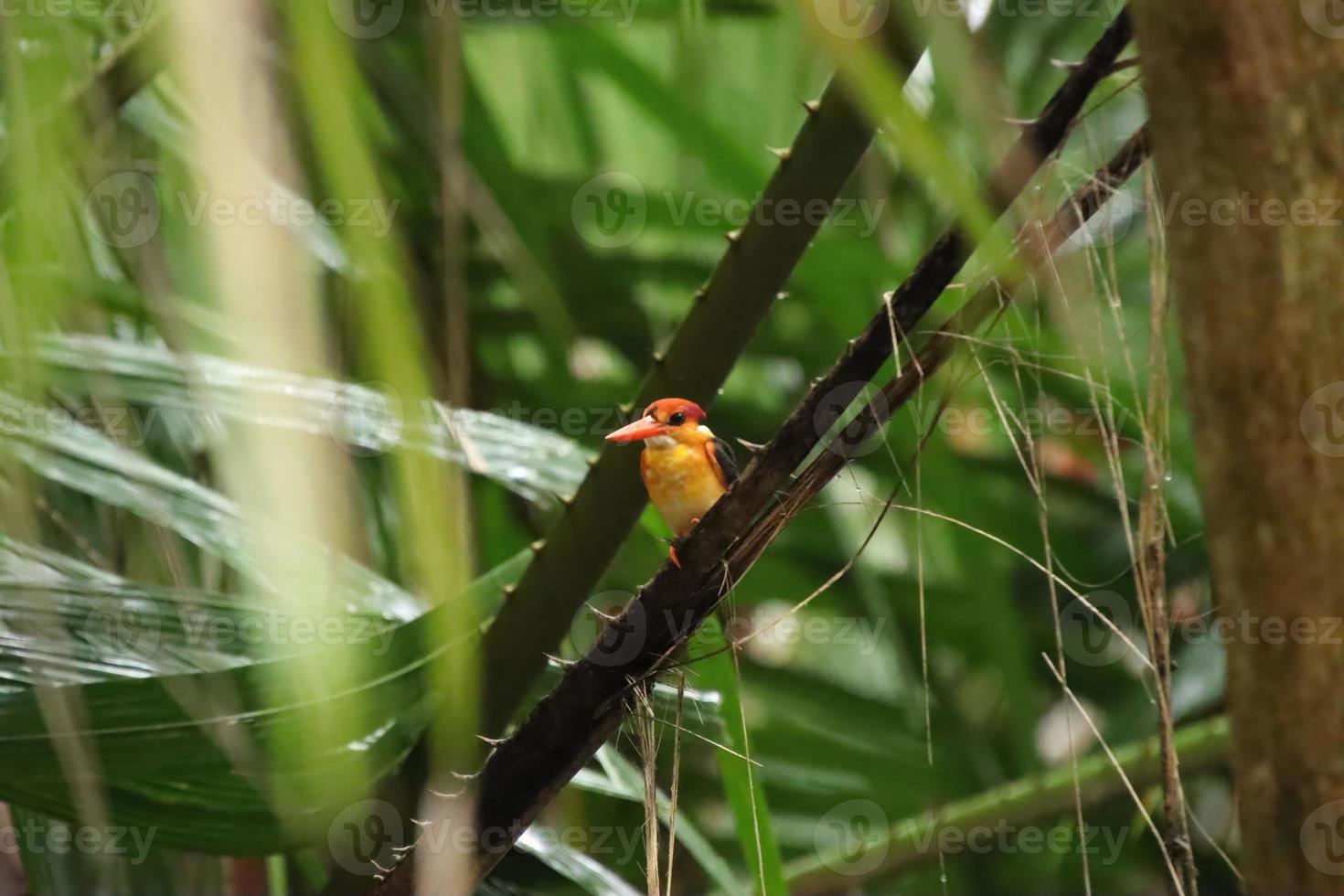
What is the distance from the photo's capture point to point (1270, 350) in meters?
0.52

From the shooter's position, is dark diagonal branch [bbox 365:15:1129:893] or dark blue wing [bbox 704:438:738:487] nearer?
dark diagonal branch [bbox 365:15:1129:893]

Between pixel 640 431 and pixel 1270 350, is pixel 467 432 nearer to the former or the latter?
pixel 640 431

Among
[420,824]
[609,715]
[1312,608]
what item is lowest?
[420,824]

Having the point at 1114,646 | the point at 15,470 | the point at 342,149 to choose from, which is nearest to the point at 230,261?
the point at 342,149

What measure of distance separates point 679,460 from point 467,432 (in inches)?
10.9

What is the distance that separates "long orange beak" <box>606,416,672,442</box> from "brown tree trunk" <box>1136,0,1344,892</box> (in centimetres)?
78

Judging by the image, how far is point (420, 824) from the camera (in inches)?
46.5

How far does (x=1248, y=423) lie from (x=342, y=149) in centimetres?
39

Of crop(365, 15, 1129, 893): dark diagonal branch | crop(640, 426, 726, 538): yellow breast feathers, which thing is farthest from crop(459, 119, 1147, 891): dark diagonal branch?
crop(640, 426, 726, 538): yellow breast feathers

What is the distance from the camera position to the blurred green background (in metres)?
0.34

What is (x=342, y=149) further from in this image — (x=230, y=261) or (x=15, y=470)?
(x=15, y=470)

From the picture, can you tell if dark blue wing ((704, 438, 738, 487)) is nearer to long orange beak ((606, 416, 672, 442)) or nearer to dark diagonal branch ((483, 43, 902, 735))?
long orange beak ((606, 416, 672, 442))

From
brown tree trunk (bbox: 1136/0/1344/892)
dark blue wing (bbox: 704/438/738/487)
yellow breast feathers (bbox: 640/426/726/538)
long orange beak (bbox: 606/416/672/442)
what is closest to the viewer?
brown tree trunk (bbox: 1136/0/1344/892)

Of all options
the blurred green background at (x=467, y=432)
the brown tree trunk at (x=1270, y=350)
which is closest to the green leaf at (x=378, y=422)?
the blurred green background at (x=467, y=432)
